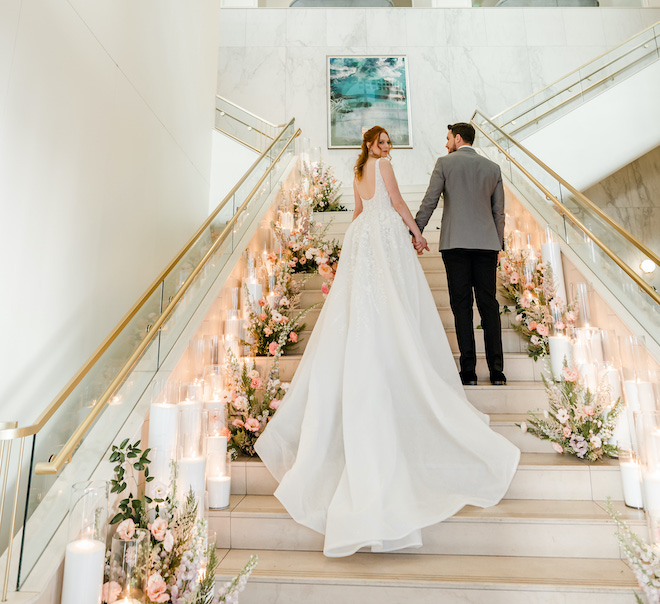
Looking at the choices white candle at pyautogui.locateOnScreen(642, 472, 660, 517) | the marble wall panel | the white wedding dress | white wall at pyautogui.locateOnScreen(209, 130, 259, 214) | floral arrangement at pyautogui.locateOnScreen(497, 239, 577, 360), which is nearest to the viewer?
white candle at pyautogui.locateOnScreen(642, 472, 660, 517)

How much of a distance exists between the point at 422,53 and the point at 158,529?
9.57 meters

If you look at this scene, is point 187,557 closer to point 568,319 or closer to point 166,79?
point 568,319

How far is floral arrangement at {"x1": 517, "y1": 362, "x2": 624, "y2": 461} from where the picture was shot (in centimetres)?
259

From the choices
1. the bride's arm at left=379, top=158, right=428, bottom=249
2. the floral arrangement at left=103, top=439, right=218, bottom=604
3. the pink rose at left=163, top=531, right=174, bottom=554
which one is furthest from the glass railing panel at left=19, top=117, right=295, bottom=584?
the bride's arm at left=379, top=158, right=428, bottom=249

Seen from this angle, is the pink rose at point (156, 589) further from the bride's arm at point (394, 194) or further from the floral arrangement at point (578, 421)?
the bride's arm at point (394, 194)

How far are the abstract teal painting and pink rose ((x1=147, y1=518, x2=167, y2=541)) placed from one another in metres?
7.91

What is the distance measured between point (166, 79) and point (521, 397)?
404cm

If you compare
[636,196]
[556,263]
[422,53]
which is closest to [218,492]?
[556,263]

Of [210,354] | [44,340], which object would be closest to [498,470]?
[210,354]

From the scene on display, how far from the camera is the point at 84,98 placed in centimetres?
297

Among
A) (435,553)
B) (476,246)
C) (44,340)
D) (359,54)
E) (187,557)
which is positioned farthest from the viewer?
(359,54)

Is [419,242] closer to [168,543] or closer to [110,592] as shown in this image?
[168,543]

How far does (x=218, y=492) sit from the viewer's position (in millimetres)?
2434

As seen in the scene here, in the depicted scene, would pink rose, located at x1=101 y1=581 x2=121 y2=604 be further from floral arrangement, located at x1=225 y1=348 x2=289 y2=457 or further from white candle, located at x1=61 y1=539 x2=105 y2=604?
floral arrangement, located at x1=225 y1=348 x2=289 y2=457
